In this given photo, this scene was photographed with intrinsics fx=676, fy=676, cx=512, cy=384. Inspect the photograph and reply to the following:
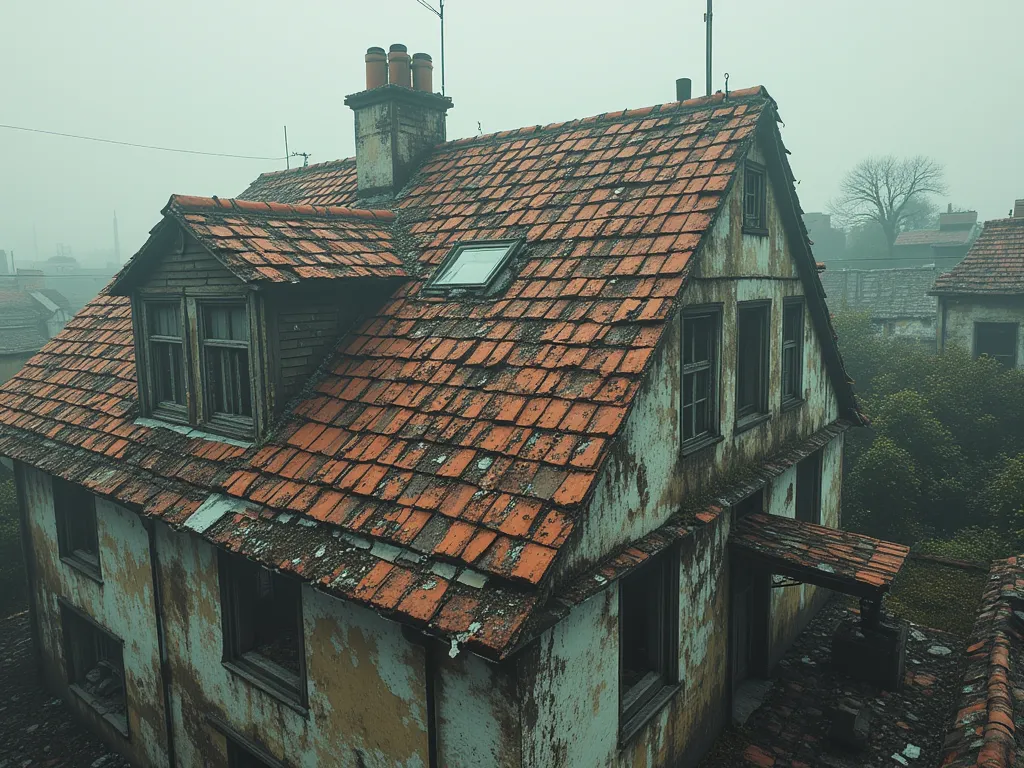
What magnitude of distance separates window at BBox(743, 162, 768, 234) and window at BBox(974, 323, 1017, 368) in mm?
16476

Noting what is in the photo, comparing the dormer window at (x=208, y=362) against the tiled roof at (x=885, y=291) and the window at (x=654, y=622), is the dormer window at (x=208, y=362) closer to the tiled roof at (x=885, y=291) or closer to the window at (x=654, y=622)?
the window at (x=654, y=622)

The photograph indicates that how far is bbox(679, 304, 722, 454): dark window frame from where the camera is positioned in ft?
22.5

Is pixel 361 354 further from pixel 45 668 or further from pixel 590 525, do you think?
pixel 45 668

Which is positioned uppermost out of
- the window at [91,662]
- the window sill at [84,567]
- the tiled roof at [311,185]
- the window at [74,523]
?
the tiled roof at [311,185]

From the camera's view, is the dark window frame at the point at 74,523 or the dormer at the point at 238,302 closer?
the dormer at the point at 238,302

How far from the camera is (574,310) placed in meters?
6.27

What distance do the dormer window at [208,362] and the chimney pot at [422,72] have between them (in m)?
5.64

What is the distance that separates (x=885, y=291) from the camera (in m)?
31.6

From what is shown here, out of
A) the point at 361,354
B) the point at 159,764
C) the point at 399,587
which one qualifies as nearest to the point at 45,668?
the point at 159,764

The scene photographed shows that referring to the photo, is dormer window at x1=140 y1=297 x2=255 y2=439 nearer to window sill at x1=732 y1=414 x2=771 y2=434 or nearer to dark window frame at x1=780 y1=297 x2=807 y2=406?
window sill at x1=732 y1=414 x2=771 y2=434

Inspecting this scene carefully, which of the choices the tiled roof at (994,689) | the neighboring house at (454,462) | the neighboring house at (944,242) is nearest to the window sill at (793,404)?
the neighboring house at (454,462)

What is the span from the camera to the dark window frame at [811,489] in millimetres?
11047

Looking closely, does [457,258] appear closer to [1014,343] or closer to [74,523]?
[74,523]

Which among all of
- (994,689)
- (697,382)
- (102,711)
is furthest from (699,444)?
(102,711)
